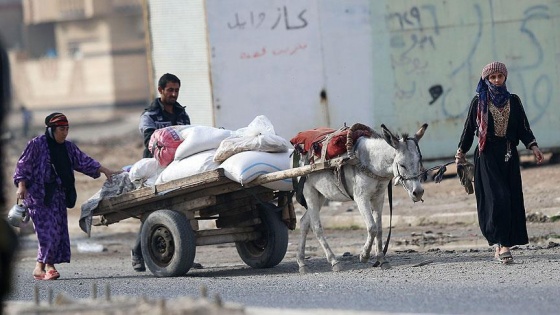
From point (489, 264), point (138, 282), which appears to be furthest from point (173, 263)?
point (489, 264)

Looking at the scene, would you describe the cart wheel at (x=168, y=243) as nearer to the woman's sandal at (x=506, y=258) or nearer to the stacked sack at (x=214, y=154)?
the stacked sack at (x=214, y=154)

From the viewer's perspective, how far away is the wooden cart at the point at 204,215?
38.5 ft

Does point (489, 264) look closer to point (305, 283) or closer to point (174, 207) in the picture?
point (305, 283)

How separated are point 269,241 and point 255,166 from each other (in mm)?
1131

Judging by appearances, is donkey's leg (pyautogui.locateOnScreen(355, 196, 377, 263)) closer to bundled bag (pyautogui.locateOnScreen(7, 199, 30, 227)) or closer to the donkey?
the donkey

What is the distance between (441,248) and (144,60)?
150 feet

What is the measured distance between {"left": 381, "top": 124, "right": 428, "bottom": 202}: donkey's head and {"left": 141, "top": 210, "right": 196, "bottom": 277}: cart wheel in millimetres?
2064

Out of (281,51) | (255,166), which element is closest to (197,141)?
(255,166)

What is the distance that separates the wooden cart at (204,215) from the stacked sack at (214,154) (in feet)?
0.53

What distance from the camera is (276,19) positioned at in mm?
18172

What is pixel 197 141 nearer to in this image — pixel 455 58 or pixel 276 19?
pixel 276 19

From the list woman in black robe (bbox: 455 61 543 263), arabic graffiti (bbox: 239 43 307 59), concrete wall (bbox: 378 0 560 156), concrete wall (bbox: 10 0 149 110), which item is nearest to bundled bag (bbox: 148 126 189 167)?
woman in black robe (bbox: 455 61 543 263)

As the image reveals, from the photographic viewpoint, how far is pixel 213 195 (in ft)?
38.9

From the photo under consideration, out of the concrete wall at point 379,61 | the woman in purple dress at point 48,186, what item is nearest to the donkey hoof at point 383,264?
the woman in purple dress at point 48,186
